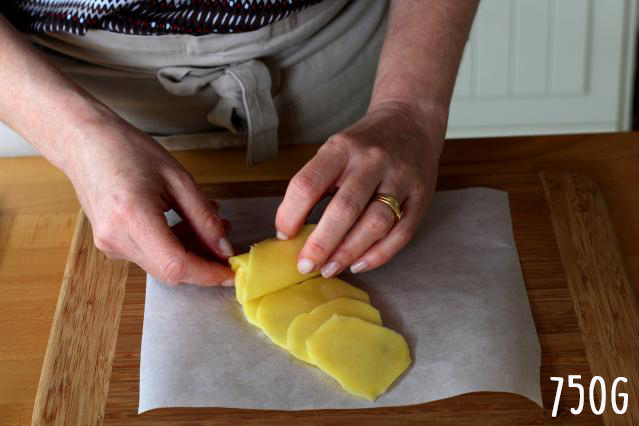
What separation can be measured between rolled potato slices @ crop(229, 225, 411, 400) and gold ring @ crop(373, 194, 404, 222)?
9 centimetres

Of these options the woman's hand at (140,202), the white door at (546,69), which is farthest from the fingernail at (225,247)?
the white door at (546,69)

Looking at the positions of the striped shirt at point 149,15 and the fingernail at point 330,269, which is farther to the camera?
the striped shirt at point 149,15

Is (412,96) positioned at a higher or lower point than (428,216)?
higher

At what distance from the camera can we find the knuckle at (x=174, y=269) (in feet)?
3.51

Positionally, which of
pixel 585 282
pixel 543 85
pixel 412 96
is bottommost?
pixel 543 85

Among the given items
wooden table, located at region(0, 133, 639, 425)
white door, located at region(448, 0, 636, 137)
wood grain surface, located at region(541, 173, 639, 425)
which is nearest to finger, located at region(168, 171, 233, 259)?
wooden table, located at region(0, 133, 639, 425)

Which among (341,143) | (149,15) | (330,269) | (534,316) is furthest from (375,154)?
(149,15)

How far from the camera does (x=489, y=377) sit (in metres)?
1.02

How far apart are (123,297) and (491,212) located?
20.2 inches

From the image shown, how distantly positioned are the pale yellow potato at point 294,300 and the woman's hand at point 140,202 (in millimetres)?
70

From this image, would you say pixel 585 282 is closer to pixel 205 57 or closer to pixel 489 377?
pixel 489 377

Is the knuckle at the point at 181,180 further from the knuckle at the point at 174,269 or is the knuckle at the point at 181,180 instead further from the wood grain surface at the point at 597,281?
the wood grain surface at the point at 597,281

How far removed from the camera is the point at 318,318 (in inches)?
42.6

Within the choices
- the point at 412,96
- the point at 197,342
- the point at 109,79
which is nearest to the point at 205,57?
the point at 109,79
